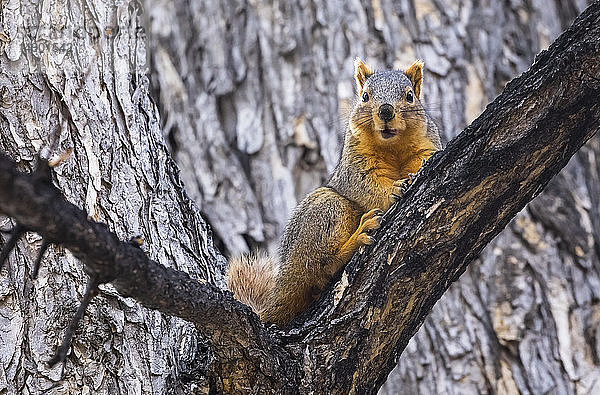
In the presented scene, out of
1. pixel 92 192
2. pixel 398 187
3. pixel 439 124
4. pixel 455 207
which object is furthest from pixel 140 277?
pixel 439 124

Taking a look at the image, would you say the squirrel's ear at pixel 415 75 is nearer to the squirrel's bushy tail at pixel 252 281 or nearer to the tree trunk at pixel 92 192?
the squirrel's bushy tail at pixel 252 281

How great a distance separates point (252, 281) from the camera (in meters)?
2.46

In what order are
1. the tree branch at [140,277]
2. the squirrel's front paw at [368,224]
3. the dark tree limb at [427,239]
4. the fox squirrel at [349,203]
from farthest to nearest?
the fox squirrel at [349,203] < the squirrel's front paw at [368,224] < the dark tree limb at [427,239] < the tree branch at [140,277]

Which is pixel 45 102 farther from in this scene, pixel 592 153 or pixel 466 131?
pixel 592 153

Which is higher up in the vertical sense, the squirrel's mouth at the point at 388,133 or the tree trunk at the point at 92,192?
the squirrel's mouth at the point at 388,133

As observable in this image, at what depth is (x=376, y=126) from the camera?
2432 millimetres

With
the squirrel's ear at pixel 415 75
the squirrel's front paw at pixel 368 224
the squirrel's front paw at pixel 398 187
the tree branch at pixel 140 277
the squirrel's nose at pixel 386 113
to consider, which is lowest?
the tree branch at pixel 140 277

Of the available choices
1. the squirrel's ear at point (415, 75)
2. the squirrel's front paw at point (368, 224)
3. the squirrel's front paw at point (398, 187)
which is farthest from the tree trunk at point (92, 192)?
the squirrel's ear at point (415, 75)

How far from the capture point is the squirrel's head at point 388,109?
242 centimetres

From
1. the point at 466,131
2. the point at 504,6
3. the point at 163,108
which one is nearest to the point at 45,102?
the point at 466,131

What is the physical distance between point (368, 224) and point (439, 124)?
4.48 feet

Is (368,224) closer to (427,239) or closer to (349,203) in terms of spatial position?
(349,203)

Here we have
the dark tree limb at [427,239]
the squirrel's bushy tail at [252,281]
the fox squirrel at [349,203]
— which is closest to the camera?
the dark tree limb at [427,239]

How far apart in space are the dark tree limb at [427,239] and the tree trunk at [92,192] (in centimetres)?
24
